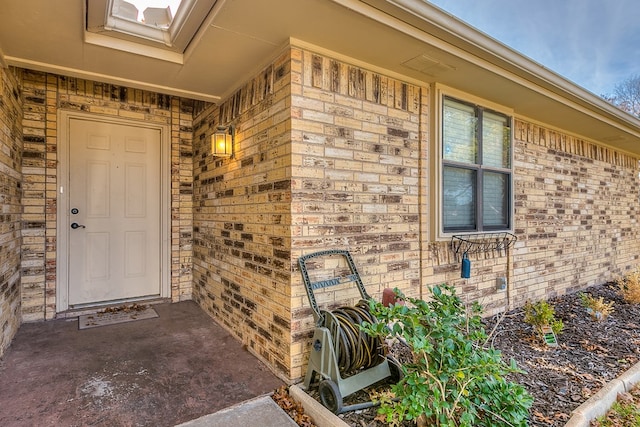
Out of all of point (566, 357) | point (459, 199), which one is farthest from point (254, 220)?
point (566, 357)

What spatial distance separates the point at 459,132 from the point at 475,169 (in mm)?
426

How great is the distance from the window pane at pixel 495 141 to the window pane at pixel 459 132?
0.18 meters

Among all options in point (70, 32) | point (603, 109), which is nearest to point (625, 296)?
point (603, 109)

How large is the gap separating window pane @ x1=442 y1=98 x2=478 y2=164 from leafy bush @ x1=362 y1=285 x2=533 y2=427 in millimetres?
1891

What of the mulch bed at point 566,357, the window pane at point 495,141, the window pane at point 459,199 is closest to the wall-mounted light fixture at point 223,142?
the window pane at point 459,199

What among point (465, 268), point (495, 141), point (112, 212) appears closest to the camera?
point (465, 268)

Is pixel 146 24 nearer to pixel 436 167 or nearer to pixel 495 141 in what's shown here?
Answer: pixel 436 167

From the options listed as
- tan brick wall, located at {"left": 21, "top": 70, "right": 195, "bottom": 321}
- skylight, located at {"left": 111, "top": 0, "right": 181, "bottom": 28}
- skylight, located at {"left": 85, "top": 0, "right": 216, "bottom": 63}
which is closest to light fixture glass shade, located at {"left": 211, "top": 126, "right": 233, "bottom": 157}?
skylight, located at {"left": 85, "top": 0, "right": 216, "bottom": 63}

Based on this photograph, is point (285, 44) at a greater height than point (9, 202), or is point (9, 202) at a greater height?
point (285, 44)

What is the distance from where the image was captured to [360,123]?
2.65 meters

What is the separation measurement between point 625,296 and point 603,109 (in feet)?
8.39

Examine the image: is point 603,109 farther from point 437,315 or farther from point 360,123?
point 437,315

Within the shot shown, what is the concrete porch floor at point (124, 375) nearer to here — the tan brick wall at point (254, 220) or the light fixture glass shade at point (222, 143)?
the tan brick wall at point (254, 220)

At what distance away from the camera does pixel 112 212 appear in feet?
12.6
